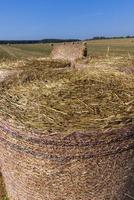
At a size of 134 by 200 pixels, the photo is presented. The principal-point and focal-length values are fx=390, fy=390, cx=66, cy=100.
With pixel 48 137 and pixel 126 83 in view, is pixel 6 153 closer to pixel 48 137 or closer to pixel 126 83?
pixel 48 137

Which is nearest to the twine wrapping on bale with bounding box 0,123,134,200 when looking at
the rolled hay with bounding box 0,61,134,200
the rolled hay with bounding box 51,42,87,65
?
the rolled hay with bounding box 0,61,134,200

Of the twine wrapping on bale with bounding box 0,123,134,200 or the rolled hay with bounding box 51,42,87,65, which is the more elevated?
the rolled hay with bounding box 51,42,87,65

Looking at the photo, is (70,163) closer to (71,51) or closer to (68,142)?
(68,142)

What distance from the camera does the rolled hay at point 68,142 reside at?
402cm

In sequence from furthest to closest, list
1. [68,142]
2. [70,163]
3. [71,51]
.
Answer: [71,51], [70,163], [68,142]

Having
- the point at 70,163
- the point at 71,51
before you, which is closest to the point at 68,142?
the point at 70,163

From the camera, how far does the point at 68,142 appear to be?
157 inches

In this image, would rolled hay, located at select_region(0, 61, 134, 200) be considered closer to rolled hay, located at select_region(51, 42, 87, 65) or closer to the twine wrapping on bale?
the twine wrapping on bale

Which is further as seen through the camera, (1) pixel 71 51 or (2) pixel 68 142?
(1) pixel 71 51

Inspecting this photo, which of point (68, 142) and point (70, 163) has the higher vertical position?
point (68, 142)

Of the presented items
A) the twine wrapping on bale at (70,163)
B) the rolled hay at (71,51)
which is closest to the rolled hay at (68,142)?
the twine wrapping on bale at (70,163)

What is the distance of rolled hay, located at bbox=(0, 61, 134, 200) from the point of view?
402 centimetres

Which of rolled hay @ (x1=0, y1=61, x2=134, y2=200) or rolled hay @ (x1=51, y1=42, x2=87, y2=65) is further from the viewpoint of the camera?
rolled hay @ (x1=51, y1=42, x2=87, y2=65)

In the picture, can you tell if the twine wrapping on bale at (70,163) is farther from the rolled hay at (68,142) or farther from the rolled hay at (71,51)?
the rolled hay at (71,51)
